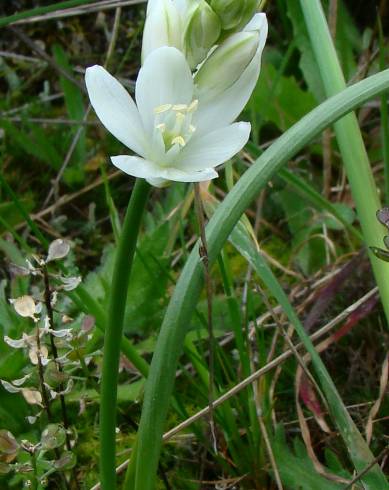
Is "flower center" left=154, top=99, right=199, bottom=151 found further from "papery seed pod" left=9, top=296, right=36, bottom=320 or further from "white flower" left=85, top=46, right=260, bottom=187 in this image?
"papery seed pod" left=9, top=296, right=36, bottom=320

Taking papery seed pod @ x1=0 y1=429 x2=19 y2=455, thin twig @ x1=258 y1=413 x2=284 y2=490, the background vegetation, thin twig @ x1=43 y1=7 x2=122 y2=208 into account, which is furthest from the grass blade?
thin twig @ x1=43 y1=7 x2=122 y2=208

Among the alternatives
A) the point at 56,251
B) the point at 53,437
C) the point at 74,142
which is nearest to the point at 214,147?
the point at 56,251

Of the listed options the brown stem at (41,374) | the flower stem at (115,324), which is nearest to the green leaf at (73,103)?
the brown stem at (41,374)

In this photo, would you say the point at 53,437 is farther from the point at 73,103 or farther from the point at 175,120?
the point at 73,103

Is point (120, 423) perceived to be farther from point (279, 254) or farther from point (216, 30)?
point (216, 30)

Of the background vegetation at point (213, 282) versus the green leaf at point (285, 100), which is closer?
the background vegetation at point (213, 282)

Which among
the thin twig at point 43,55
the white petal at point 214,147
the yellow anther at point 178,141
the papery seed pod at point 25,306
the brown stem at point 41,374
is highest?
the thin twig at point 43,55

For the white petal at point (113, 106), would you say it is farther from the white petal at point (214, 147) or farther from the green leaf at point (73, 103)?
the green leaf at point (73, 103)

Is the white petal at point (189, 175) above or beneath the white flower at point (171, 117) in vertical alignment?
beneath
